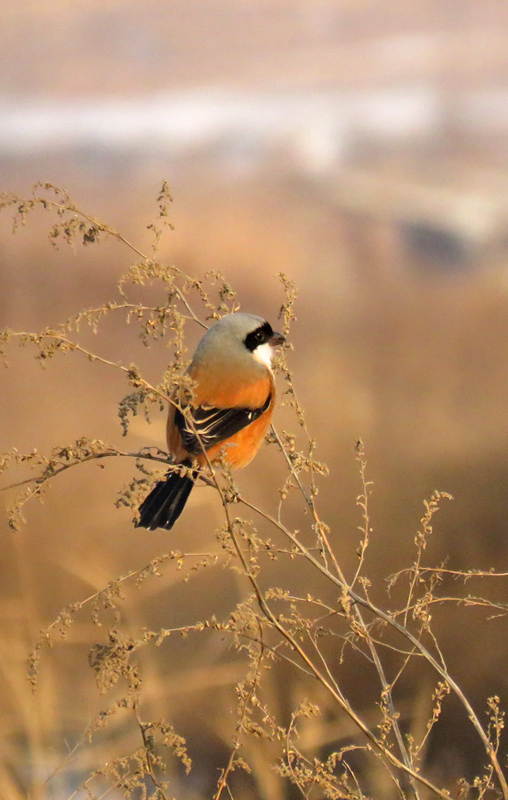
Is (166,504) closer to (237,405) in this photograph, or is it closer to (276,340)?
(237,405)

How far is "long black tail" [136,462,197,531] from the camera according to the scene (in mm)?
1099

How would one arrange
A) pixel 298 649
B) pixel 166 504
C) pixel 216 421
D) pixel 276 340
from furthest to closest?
1. pixel 276 340
2. pixel 216 421
3. pixel 166 504
4. pixel 298 649

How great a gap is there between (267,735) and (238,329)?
2.44 ft

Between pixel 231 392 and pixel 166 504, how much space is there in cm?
29

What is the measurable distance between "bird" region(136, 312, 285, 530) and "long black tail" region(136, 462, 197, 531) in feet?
0.18

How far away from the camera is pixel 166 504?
3.65 ft

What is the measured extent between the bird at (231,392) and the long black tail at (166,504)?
0.06 m

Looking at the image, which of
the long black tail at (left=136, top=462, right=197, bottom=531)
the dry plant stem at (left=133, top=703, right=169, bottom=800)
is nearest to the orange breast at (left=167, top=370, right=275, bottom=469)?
the long black tail at (left=136, top=462, right=197, bottom=531)

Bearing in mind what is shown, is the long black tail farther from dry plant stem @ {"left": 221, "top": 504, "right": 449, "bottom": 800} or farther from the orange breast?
dry plant stem @ {"left": 221, "top": 504, "right": 449, "bottom": 800}

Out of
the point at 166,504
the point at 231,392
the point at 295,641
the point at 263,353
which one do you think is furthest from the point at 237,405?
the point at 295,641

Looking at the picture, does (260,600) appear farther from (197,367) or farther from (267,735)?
(197,367)

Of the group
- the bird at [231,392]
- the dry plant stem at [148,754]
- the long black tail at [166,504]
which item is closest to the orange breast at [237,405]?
the bird at [231,392]

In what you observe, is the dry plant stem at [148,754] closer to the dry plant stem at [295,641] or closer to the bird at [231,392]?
the dry plant stem at [295,641]

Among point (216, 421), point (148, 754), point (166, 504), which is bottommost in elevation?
point (148, 754)
